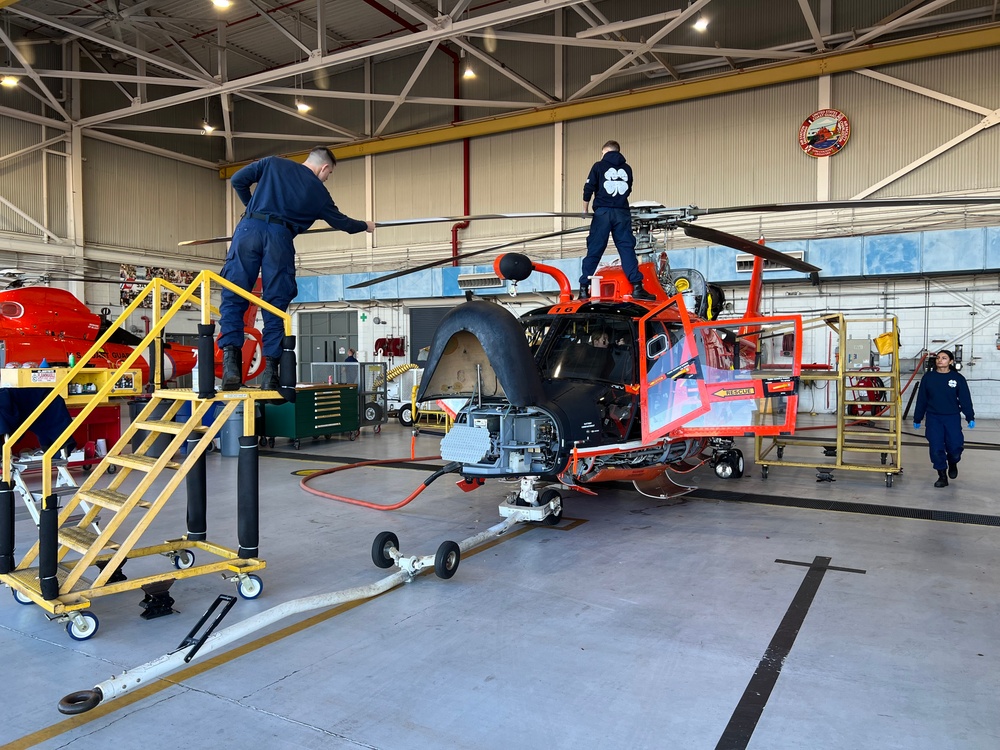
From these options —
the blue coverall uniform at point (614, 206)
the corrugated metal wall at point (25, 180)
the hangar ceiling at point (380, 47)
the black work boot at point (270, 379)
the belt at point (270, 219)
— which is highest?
the hangar ceiling at point (380, 47)

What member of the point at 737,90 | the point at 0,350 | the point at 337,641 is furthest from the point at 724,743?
the point at 737,90

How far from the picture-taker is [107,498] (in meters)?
3.89

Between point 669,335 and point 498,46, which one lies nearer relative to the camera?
point 669,335

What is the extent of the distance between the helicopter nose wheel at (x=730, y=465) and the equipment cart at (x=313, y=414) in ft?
22.0

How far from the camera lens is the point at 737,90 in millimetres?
16516

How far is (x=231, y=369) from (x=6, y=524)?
4.80 ft

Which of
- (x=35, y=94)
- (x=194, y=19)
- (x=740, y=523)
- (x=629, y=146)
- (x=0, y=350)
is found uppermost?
(x=194, y=19)

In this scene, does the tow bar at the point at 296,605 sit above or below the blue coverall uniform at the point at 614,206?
below

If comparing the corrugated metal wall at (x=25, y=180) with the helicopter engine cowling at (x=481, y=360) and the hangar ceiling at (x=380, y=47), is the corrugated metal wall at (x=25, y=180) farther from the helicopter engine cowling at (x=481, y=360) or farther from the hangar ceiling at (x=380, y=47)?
the helicopter engine cowling at (x=481, y=360)

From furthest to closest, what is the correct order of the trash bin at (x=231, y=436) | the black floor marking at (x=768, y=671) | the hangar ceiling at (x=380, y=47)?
the hangar ceiling at (x=380, y=47), the trash bin at (x=231, y=436), the black floor marking at (x=768, y=671)

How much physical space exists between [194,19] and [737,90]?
45.5 feet

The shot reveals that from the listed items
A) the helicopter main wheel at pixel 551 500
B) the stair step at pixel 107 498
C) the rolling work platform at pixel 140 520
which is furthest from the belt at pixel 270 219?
the helicopter main wheel at pixel 551 500

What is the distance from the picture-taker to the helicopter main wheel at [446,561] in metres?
4.46

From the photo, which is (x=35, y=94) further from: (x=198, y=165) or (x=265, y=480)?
(x=265, y=480)
